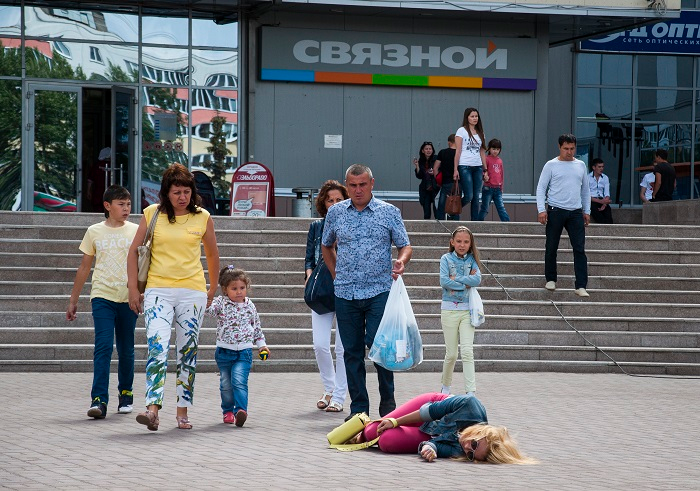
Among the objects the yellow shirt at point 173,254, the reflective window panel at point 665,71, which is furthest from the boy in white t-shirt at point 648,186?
the yellow shirt at point 173,254

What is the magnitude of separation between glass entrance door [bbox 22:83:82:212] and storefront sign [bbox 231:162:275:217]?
310 cm

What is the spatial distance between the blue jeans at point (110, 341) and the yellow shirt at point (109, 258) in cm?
7

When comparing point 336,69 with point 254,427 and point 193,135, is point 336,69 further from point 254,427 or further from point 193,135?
point 254,427

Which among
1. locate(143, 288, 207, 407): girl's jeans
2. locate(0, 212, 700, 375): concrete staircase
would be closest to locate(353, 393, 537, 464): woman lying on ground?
locate(143, 288, 207, 407): girl's jeans

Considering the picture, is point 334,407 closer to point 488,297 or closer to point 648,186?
point 488,297

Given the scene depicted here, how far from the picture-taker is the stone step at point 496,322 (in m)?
12.8

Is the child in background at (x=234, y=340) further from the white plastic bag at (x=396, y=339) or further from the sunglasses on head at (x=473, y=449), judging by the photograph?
the sunglasses on head at (x=473, y=449)

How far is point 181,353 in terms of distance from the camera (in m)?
8.41

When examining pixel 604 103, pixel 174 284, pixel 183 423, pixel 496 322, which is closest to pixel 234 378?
pixel 183 423

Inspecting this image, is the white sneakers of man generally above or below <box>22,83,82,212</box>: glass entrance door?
below

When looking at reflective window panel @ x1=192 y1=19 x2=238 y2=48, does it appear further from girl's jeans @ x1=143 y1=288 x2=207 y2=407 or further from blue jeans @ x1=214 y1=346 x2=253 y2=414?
girl's jeans @ x1=143 y1=288 x2=207 y2=407

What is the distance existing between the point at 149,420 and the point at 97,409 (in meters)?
0.95

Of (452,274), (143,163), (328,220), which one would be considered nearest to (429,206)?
(143,163)

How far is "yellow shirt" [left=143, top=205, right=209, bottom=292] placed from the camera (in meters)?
8.29
